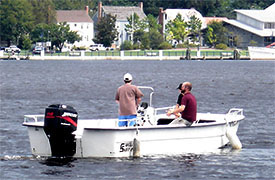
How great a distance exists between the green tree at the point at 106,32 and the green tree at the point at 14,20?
13.3m

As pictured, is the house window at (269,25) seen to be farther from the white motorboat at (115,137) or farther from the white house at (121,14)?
the white motorboat at (115,137)

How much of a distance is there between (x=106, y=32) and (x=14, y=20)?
58.0 feet

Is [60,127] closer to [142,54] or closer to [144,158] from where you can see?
[144,158]

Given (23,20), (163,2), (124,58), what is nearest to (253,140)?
(124,58)

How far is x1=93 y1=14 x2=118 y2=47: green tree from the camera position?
151875mm

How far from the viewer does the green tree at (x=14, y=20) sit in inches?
5748

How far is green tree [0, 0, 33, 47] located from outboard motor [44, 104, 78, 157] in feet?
409

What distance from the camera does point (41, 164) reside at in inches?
899

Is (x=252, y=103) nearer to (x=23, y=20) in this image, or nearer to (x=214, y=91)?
(x=214, y=91)

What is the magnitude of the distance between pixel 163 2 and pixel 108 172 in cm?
16806

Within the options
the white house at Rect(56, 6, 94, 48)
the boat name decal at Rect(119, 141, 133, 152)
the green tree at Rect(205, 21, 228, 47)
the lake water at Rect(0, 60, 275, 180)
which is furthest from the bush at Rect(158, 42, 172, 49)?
the boat name decal at Rect(119, 141, 133, 152)

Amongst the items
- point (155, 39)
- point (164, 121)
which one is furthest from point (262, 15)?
point (164, 121)

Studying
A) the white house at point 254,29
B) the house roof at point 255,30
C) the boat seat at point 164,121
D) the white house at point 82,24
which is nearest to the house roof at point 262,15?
the white house at point 254,29

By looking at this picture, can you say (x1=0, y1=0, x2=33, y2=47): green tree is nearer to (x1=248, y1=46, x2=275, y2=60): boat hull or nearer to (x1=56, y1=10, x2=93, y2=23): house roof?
(x1=56, y1=10, x2=93, y2=23): house roof
